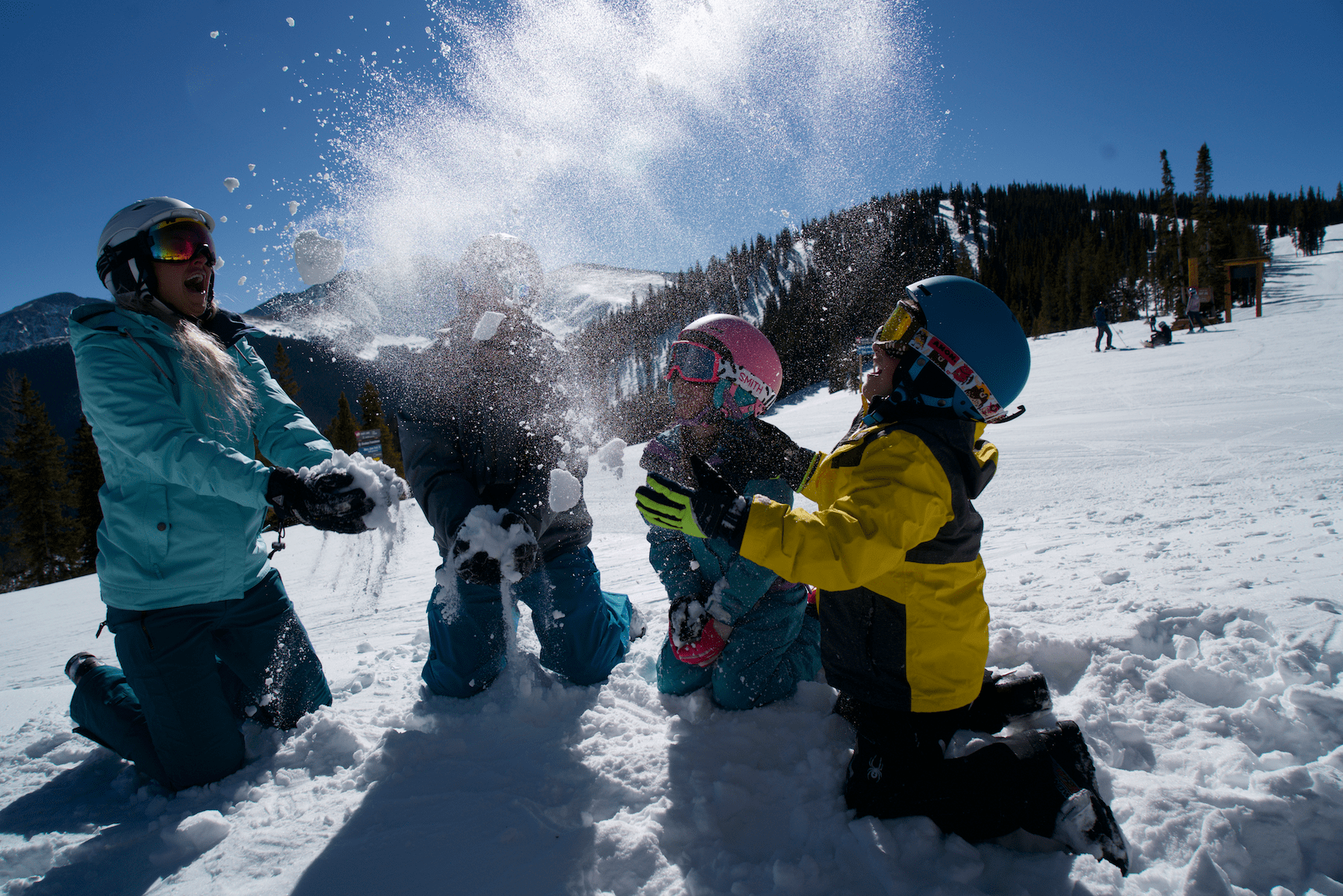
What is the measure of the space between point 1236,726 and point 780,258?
4062 inches

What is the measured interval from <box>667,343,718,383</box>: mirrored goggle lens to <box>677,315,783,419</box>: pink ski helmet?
0.03 metres

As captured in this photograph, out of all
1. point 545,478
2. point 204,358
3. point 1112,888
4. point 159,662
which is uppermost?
Answer: point 204,358

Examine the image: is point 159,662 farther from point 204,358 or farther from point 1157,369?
point 1157,369

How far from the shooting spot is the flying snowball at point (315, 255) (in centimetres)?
311

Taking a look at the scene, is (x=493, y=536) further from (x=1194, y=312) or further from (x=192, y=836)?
(x=1194, y=312)

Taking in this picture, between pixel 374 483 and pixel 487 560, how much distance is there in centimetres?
57

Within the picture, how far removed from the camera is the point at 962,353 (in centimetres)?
206

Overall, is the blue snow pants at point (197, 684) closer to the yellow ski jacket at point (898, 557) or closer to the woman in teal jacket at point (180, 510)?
the woman in teal jacket at point (180, 510)

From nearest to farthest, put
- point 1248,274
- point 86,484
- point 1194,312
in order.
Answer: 1. point 86,484
2. point 1194,312
3. point 1248,274

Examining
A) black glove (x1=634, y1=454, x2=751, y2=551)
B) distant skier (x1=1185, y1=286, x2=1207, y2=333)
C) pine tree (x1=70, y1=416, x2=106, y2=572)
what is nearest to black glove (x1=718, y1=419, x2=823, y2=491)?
black glove (x1=634, y1=454, x2=751, y2=551)

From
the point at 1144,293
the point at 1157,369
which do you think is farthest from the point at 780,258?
the point at 1157,369

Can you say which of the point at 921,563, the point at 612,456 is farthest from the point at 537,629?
the point at 921,563

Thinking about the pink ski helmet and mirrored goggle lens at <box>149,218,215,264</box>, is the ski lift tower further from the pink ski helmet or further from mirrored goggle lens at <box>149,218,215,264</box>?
mirrored goggle lens at <box>149,218,215,264</box>

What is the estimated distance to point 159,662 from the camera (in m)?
2.50
